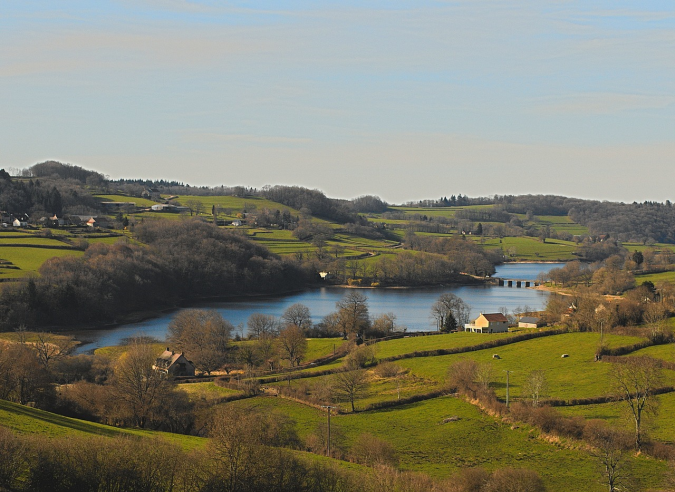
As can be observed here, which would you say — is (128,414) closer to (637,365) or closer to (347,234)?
(637,365)

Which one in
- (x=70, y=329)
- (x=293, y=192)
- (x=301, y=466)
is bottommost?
(x=70, y=329)

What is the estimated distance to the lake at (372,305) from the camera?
2943 inches

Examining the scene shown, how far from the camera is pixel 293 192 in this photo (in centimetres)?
19538

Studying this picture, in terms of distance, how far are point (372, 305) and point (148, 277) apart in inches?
1273

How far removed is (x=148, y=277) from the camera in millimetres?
101312

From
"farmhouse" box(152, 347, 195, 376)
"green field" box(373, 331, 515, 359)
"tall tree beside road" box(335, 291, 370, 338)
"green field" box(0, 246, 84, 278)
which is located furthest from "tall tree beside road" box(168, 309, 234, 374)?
"green field" box(0, 246, 84, 278)

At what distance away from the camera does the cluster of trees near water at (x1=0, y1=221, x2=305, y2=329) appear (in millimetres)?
79000

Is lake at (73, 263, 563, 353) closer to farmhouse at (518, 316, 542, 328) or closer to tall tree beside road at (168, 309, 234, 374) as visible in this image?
tall tree beside road at (168, 309, 234, 374)

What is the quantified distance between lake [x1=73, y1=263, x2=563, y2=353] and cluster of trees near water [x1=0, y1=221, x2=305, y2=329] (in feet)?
17.5

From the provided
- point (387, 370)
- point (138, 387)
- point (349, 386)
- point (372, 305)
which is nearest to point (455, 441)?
point (349, 386)

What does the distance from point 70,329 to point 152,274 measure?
2520 cm

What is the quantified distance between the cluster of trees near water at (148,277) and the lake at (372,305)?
5.34 metres

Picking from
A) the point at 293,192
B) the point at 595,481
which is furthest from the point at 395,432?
the point at 293,192

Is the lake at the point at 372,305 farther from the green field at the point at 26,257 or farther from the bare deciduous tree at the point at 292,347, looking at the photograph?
the bare deciduous tree at the point at 292,347
